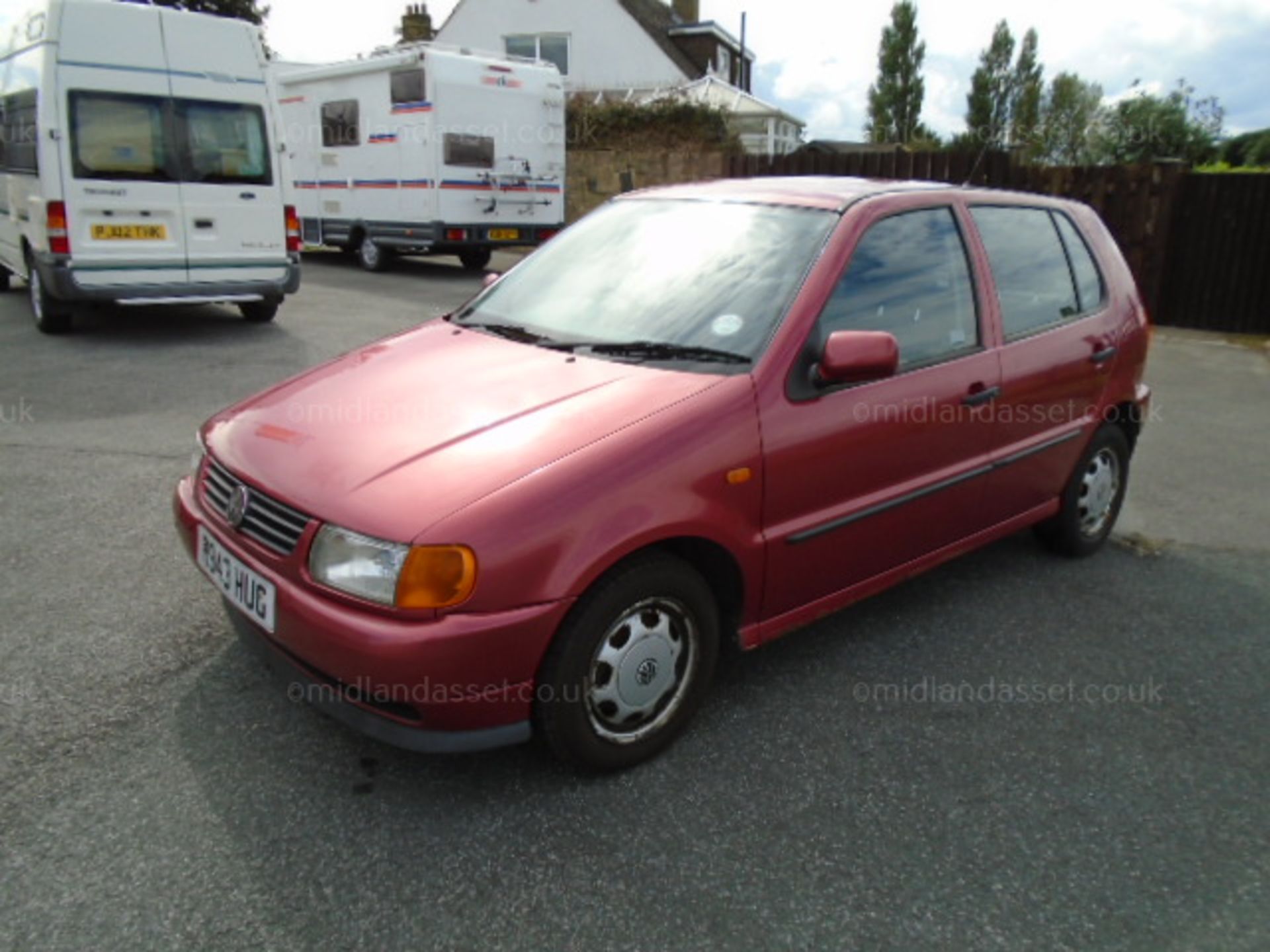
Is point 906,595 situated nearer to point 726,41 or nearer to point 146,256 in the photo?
point 146,256

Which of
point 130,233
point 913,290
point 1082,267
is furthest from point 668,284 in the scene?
point 130,233

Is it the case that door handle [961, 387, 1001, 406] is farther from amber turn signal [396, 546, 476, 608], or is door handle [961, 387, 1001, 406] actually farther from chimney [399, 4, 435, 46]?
chimney [399, 4, 435, 46]

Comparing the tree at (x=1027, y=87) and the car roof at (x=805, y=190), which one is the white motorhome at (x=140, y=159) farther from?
the tree at (x=1027, y=87)

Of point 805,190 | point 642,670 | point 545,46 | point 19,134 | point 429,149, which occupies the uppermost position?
point 545,46

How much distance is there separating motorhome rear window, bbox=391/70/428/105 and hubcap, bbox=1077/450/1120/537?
41.0 ft

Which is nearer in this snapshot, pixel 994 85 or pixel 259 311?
pixel 259 311

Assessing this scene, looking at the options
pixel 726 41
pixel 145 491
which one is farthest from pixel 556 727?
pixel 726 41

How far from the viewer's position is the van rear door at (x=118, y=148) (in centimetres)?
852

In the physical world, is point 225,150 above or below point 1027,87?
below

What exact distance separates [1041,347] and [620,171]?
17216mm

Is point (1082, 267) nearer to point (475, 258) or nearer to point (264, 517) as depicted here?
point (264, 517)

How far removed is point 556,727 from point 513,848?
319 mm

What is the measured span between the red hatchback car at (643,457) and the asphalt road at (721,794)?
0.28m

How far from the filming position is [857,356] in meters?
2.96
